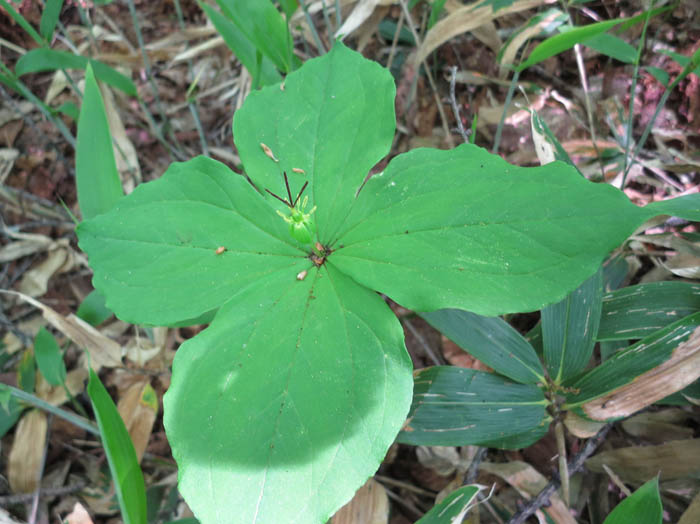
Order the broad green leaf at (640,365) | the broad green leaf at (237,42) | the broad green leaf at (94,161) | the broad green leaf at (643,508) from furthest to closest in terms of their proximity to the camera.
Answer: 1. the broad green leaf at (237,42)
2. the broad green leaf at (94,161)
3. the broad green leaf at (640,365)
4. the broad green leaf at (643,508)

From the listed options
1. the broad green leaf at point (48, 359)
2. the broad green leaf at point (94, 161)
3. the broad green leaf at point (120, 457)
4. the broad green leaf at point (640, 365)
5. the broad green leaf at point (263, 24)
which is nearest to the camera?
the broad green leaf at point (640, 365)

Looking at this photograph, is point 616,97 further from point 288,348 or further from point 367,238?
point 288,348

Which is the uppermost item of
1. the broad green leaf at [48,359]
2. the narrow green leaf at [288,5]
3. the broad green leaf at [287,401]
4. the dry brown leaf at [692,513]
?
the narrow green leaf at [288,5]

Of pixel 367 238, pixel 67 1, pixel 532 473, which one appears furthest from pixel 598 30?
pixel 67 1

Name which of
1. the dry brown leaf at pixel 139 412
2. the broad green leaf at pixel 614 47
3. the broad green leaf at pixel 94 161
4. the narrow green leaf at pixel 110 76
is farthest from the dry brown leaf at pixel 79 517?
the broad green leaf at pixel 614 47

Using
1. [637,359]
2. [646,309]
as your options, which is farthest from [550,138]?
[637,359]

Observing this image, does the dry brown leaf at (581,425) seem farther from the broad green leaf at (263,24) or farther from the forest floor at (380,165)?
the broad green leaf at (263,24)
